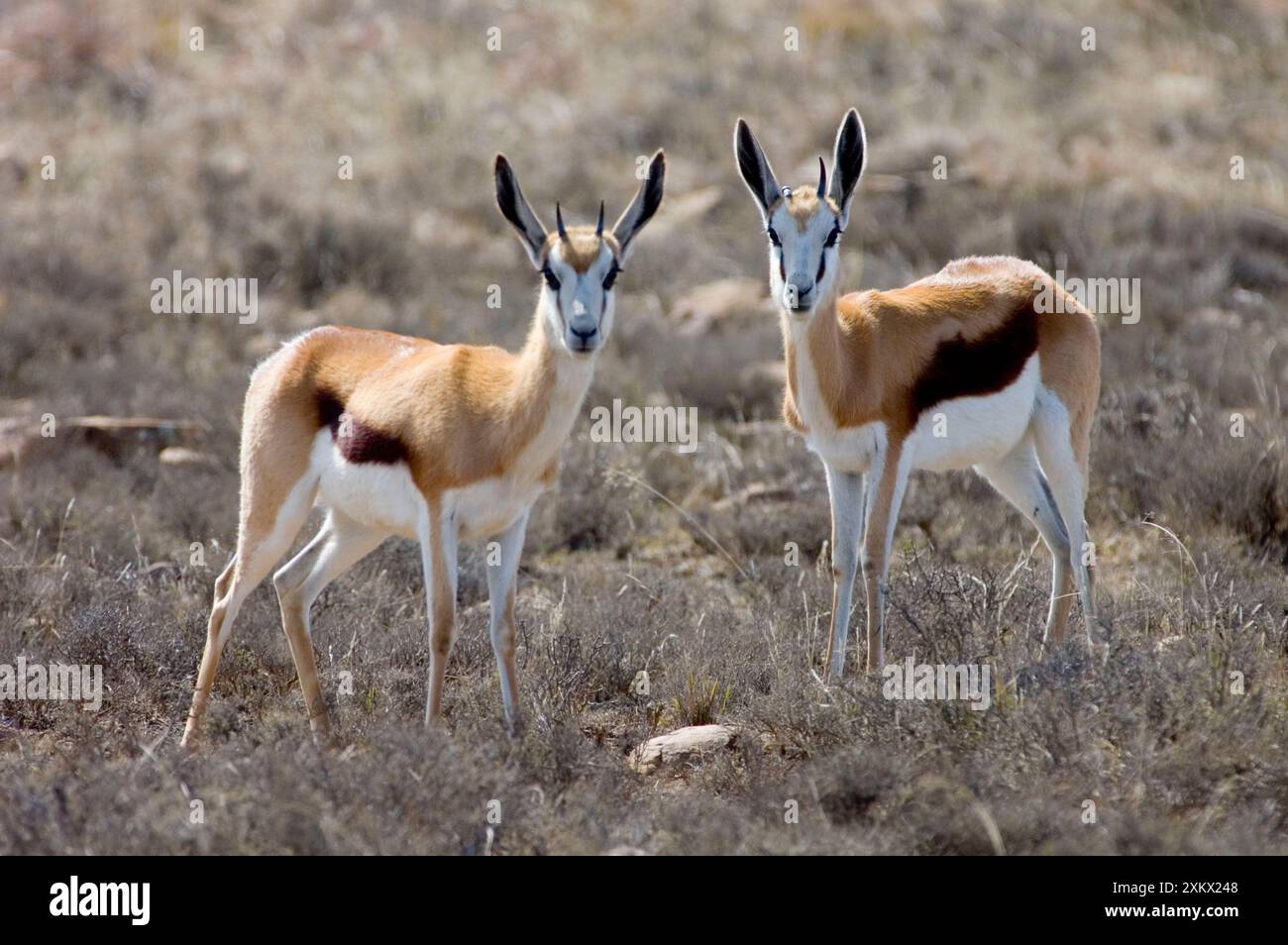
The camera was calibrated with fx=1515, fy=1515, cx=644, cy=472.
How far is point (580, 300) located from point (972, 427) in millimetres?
2406

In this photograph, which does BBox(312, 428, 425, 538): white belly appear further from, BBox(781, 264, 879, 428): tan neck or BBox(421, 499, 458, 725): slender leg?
BBox(781, 264, 879, 428): tan neck

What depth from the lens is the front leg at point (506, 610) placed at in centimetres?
667

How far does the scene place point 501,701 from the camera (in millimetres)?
6977

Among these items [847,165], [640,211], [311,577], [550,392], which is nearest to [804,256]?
[847,165]

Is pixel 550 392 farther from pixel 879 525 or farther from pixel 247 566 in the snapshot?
pixel 879 525

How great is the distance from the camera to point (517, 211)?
21.4 ft

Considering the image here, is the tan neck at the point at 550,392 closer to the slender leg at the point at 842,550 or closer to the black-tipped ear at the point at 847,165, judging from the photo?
the slender leg at the point at 842,550

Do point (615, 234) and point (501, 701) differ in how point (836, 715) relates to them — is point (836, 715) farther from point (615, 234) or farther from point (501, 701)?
point (615, 234)

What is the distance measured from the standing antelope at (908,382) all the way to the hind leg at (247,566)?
2.45 m

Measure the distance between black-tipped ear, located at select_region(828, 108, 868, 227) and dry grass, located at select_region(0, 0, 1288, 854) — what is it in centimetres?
187

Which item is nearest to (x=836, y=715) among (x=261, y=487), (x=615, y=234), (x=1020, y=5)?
(x=615, y=234)

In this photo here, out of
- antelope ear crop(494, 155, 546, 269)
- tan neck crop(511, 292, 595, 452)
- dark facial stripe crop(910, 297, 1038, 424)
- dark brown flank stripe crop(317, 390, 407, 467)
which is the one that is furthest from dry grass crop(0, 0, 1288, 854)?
antelope ear crop(494, 155, 546, 269)

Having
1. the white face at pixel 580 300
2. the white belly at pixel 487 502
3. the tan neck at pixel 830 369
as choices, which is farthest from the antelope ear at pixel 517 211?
the tan neck at pixel 830 369

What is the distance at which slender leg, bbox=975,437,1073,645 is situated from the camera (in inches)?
322
